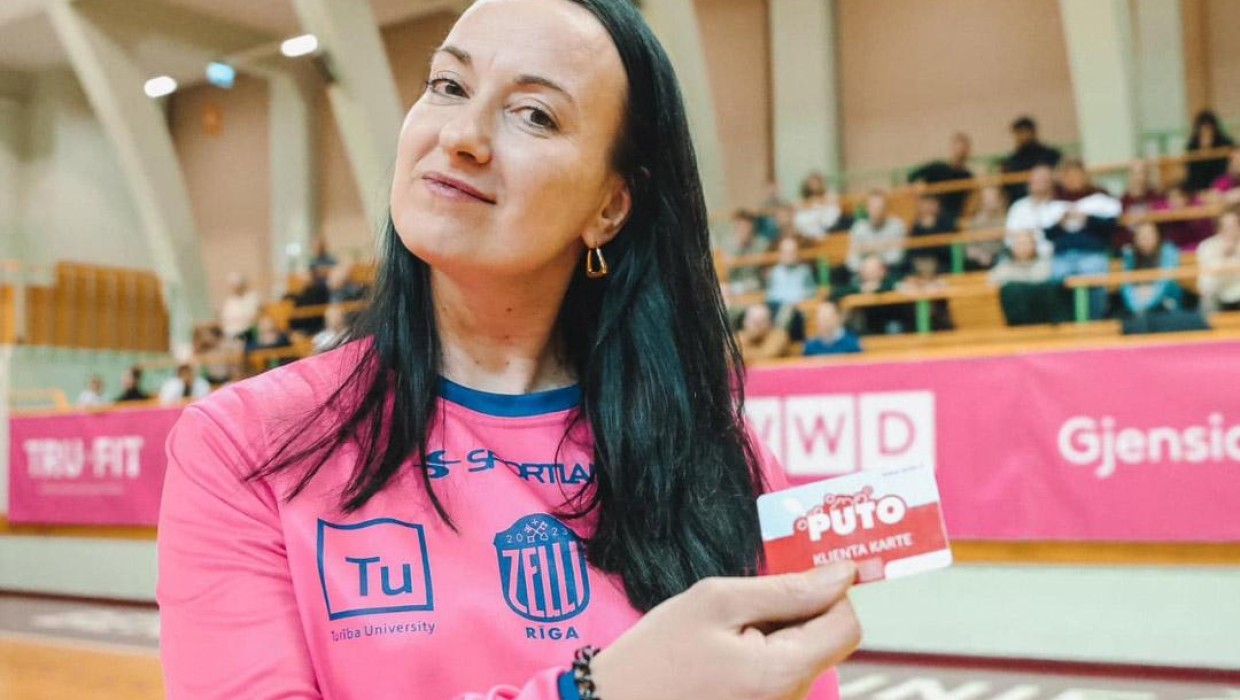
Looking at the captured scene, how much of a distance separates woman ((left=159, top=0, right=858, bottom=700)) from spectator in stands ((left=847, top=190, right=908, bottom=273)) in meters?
6.39

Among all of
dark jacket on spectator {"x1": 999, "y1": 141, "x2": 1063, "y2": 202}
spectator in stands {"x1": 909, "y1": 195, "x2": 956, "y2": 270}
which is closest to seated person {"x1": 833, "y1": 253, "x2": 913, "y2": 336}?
spectator in stands {"x1": 909, "y1": 195, "x2": 956, "y2": 270}

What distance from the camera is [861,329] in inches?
268

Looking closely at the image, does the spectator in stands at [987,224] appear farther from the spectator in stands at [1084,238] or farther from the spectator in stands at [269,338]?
the spectator in stands at [269,338]

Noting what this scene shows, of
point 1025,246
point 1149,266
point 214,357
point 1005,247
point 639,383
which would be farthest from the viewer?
point 214,357

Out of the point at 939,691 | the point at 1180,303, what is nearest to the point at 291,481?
the point at 939,691

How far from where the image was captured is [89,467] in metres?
7.52

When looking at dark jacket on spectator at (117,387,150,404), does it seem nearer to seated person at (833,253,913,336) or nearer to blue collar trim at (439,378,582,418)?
seated person at (833,253,913,336)

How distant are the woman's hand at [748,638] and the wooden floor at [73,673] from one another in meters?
4.18

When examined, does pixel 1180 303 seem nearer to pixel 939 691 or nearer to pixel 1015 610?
pixel 1015 610

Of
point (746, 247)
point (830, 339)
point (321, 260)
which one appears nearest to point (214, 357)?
point (321, 260)

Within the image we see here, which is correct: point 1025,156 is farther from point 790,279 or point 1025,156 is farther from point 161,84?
point 161,84

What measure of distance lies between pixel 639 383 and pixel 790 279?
653 cm

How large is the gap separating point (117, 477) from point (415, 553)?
7150mm

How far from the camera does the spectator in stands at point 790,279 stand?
24.7 ft
